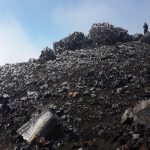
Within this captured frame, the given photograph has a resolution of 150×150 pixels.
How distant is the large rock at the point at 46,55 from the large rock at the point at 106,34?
217 inches

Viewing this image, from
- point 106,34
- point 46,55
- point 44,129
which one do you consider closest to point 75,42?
point 106,34

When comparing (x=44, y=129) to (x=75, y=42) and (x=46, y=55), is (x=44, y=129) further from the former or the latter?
(x=75, y=42)

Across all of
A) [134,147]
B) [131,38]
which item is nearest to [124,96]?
[134,147]

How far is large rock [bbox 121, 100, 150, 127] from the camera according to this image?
2173 cm

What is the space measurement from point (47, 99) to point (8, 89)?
16.8 feet

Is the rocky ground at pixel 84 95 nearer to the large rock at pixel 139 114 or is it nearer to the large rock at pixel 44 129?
the large rock at pixel 139 114

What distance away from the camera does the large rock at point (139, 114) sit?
21734 millimetres

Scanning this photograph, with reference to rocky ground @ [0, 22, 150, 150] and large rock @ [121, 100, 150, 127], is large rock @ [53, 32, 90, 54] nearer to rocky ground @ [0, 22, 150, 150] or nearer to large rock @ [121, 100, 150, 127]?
rocky ground @ [0, 22, 150, 150]

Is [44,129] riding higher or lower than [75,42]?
lower

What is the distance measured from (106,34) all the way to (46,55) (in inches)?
276

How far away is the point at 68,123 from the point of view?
2430 centimetres

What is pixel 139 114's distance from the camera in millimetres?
22188

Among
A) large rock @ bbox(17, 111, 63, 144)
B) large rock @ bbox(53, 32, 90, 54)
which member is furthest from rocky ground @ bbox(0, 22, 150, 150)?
large rock @ bbox(53, 32, 90, 54)

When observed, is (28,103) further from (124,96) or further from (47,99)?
(124,96)
